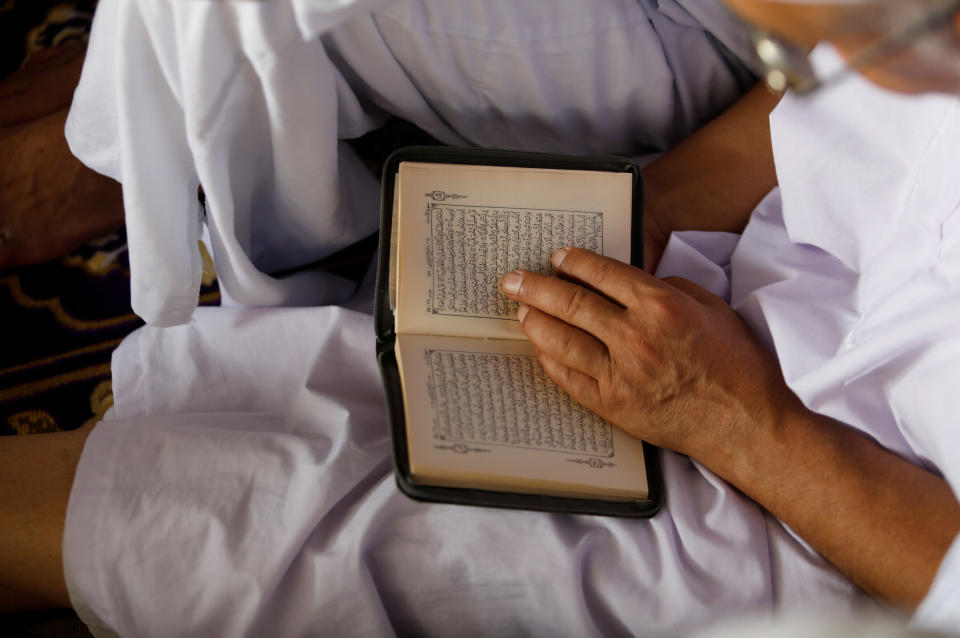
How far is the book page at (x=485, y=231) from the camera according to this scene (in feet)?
2.48

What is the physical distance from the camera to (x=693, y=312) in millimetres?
746

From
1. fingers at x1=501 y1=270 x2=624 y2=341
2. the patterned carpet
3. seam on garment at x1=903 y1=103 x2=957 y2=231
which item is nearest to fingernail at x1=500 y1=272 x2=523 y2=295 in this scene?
fingers at x1=501 y1=270 x2=624 y2=341

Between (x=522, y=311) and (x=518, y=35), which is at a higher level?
(x=518, y=35)

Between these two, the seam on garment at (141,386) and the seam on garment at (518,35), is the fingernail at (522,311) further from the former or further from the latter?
the seam on garment at (141,386)

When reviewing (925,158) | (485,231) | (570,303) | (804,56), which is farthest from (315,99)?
(925,158)

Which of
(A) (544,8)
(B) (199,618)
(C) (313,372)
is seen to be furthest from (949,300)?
(B) (199,618)

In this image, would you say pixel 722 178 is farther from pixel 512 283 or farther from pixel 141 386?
pixel 141 386

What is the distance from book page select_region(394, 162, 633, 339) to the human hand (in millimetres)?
34

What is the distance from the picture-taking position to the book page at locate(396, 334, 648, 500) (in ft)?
2.24

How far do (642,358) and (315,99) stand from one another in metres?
0.39

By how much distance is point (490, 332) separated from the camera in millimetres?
762

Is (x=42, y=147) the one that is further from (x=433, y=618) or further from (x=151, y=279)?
(x=433, y=618)

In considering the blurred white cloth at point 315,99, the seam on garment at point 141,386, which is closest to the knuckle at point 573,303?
the blurred white cloth at point 315,99

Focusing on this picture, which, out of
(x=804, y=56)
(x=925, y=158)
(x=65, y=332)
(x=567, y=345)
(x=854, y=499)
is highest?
(x=804, y=56)
